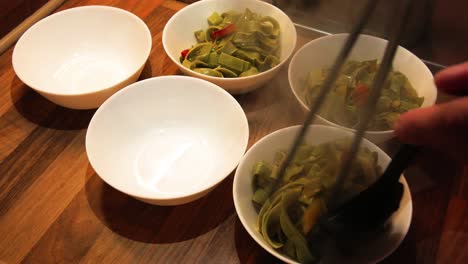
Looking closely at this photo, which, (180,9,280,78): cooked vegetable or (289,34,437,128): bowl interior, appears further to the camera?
(180,9,280,78): cooked vegetable

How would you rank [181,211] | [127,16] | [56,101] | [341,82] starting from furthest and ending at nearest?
[127,16], [56,101], [181,211], [341,82]

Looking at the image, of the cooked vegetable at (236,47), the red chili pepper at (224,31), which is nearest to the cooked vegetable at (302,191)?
the cooked vegetable at (236,47)

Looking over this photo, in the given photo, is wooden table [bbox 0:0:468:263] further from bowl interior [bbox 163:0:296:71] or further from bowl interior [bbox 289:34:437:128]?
bowl interior [bbox 163:0:296:71]

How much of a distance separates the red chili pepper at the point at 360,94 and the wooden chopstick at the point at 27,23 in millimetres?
853

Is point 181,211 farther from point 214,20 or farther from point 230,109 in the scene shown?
point 214,20

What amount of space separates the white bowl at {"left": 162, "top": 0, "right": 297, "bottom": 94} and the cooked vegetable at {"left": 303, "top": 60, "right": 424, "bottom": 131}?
127 millimetres

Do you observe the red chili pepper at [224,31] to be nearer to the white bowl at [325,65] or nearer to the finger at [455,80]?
the white bowl at [325,65]

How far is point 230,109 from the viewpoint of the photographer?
802 millimetres

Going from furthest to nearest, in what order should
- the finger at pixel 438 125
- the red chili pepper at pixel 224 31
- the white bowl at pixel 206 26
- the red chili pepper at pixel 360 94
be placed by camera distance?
the red chili pepper at pixel 224 31, the white bowl at pixel 206 26, the red chili pepper at pixel 360 94, the finger at pixel 438 125

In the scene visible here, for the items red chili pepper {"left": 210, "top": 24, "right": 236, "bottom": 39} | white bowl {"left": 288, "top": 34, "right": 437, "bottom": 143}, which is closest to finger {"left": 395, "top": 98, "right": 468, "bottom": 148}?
white bowl {"left": 288, "top": 34, "right": 437, "bottom": 143}

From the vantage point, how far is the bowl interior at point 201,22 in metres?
0.94

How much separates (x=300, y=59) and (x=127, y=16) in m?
0.42

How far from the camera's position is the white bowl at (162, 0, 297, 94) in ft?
2.79

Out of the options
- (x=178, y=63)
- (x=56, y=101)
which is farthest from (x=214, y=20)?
(x=56, y=101)
